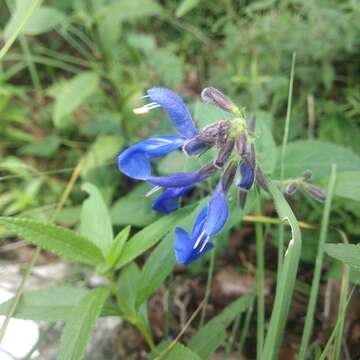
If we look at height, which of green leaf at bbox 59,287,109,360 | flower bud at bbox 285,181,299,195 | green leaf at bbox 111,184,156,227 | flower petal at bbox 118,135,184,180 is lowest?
green leaf at bbox 111,184,156,227

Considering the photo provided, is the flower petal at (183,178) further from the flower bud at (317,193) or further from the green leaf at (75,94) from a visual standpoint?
the green leaf at (75,94)

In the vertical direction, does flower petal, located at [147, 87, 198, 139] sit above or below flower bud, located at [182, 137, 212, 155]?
above

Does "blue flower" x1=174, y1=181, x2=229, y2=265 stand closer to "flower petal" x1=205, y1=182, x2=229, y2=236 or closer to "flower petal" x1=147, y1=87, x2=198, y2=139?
"flower petal" x1=205, y1=182, x2=229, y2=236

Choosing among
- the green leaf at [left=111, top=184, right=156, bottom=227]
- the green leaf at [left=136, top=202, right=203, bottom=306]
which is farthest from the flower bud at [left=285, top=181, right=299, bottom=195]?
the green leaf at [left=111, top=184, right=156, bottom=227]

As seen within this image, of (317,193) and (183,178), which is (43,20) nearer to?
(183,178)

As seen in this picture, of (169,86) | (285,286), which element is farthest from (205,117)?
(169,86)

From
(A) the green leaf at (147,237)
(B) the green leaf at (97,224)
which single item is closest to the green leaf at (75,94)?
(B) the green leaf at (97,224)

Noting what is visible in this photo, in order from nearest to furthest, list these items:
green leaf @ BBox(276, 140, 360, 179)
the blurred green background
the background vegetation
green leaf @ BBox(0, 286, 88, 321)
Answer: green leaf @ BBox(0, 286, 88, 321), green leaf @ BBox(276, 140, 360, 179), the background vegetation, the blurred green background
